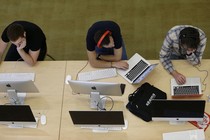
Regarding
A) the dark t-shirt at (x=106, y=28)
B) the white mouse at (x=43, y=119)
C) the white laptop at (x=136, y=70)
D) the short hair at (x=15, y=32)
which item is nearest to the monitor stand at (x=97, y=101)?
the white laptop at (x=136, y=70)

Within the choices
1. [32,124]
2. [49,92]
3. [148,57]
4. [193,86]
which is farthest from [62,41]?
[193,86]

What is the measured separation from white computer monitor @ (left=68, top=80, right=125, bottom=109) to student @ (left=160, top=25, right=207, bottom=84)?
1.84ft

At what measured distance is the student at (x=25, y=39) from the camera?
3281mm

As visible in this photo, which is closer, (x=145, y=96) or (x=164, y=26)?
(x=145, y=96)

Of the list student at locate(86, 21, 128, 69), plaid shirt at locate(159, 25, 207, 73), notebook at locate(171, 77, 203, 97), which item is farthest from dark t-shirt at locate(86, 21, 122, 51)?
notebook at locate(171, 77, 203, 97)

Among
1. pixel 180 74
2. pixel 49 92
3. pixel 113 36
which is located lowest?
pixel 49 92

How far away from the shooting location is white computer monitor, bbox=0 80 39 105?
308cm

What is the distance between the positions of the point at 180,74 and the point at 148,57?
126 centimetres

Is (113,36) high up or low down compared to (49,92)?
up

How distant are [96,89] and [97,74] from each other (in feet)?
1.26

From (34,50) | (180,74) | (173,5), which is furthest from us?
(173,5)

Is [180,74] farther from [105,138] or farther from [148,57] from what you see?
[148,57]

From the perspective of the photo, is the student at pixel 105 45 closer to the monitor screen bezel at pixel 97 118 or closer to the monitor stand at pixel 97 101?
the monitor stand at pixel 97 101

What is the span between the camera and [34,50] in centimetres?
352
